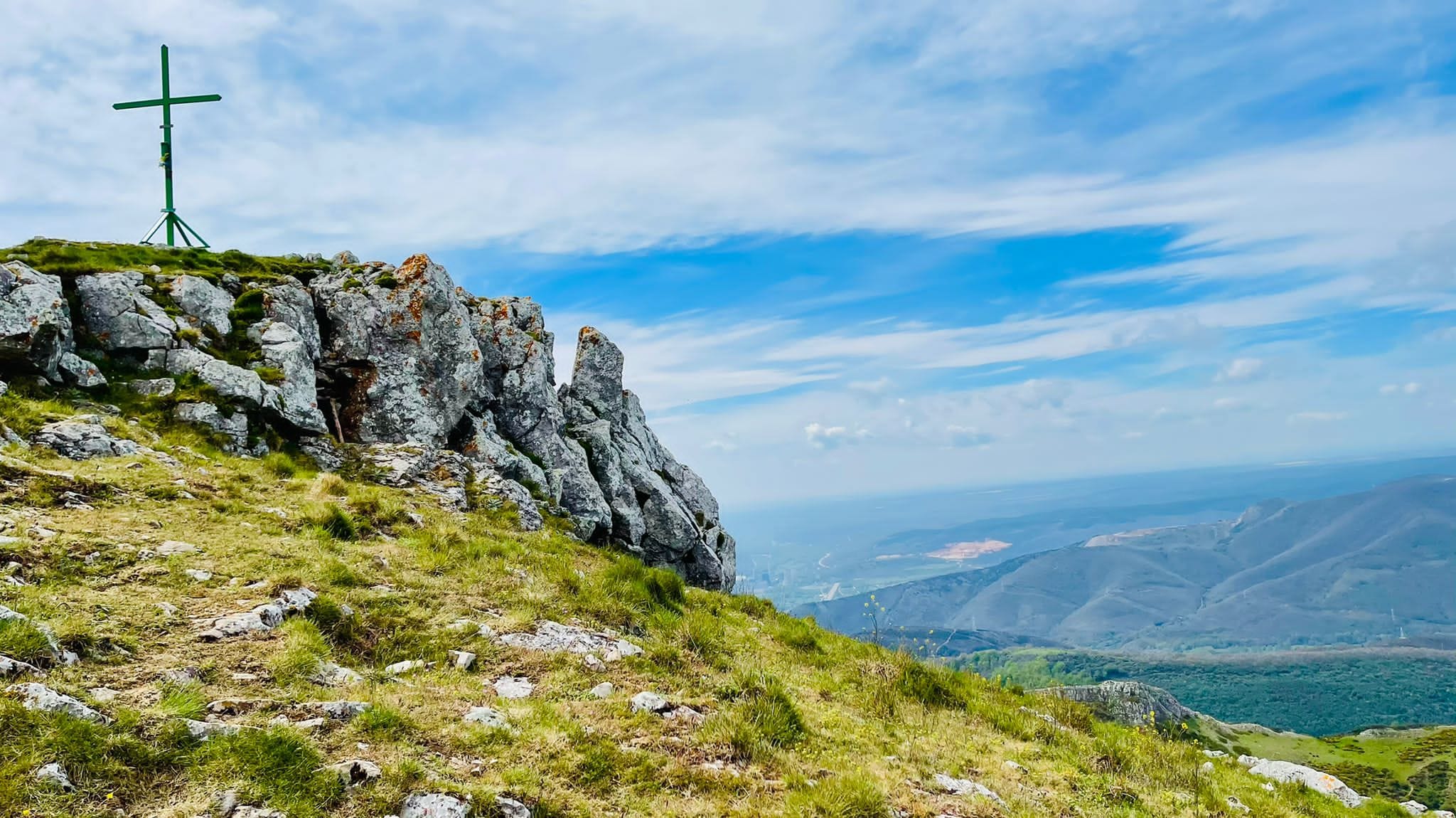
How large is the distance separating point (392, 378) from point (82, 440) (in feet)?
36.7

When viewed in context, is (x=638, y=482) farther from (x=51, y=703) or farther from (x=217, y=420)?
(x=51, y=703)

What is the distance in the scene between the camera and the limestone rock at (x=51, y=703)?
6.30m

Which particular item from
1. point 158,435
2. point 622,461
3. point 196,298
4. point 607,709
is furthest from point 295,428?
point 607,709

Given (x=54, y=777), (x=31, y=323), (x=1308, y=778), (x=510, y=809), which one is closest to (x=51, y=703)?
(x=54, y=777)

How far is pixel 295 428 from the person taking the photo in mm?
22609

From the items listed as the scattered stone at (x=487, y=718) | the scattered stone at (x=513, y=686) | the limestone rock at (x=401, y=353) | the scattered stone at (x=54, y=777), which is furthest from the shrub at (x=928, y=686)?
the limestone rock at (x=401, y=353)

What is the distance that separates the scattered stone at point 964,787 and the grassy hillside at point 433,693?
173 millimetres

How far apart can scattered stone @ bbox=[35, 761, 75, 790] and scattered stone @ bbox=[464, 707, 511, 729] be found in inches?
138

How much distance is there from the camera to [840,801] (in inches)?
293

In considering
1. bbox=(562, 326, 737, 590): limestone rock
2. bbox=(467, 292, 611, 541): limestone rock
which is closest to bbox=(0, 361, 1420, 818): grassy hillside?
bbox=(467, 292, 611, 541): limestone rock

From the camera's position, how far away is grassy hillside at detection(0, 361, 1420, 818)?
21.2 feet

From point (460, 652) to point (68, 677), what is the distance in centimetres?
442

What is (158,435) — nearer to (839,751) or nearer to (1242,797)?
(839,751)

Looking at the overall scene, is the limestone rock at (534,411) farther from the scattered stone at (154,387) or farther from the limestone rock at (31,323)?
the limestone rock at (31,323)
